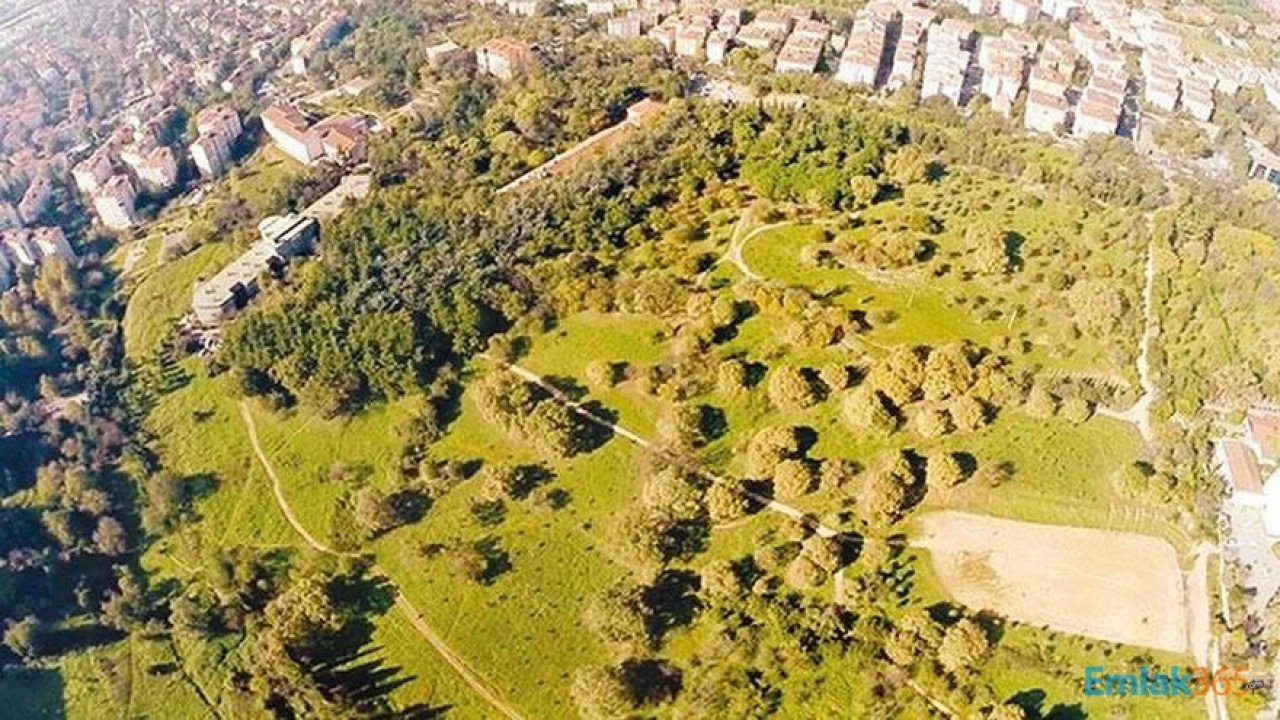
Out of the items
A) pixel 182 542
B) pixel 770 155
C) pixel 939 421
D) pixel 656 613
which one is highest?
pixel 770 155

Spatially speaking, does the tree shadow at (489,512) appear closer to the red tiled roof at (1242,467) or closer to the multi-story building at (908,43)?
the red tiled roof at (1242,467)

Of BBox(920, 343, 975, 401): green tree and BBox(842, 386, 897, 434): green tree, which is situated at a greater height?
BBox(920, 343, 975, 401): green tree

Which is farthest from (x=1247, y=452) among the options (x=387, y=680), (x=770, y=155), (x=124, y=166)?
(x=124, y=166)

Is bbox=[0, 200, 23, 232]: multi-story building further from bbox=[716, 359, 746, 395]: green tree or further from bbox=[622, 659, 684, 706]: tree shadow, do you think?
bbox=[622, 659, 684, 706]: tree shadow

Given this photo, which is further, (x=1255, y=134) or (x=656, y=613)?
(x=1255, y=134)

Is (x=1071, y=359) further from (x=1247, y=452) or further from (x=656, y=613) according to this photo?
(x=656, y=613)

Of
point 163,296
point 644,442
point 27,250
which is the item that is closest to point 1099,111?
point 644,442

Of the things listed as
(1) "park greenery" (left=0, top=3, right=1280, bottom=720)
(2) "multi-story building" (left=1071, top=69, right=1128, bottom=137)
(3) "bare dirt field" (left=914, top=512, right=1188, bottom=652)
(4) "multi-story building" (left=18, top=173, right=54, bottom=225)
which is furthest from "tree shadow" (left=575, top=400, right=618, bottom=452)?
(4) "multi-story building" (left=18, top=173, right=54, bottom=225)

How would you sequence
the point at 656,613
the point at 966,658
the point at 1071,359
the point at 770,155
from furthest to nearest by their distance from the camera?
the point at 770,155, the point at 1071,359, the point at 656,613, the point at 966,658
